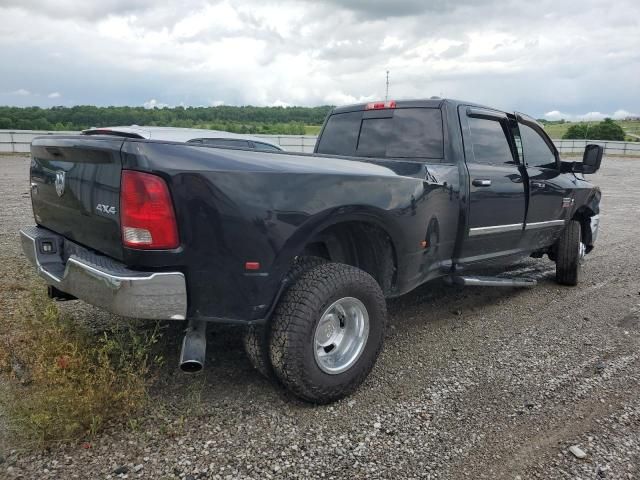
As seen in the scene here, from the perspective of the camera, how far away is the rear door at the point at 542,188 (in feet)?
16.5

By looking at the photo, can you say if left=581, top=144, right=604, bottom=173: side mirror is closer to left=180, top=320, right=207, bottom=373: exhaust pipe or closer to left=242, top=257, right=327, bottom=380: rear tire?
left=242, top=257, right=327, bottom=380: rear tire

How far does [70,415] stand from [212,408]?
0.74 m

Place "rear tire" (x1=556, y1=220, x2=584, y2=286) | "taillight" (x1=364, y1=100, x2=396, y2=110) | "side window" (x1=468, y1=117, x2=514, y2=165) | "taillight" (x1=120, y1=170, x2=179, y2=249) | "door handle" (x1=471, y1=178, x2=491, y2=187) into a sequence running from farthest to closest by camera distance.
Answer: "rear tire" (x1=556, y1=220, x2=584, y2=286) < "taillight" (x1=364, y1=100, x2=396, y2=110) < "side window" (x1=468, y1=117, x2=514, y2=165) < "door handle" (x1=471, y1=178, x2=491, y2=187) < "taillight" (x1=120, y1=170, x2=179, y2=249)

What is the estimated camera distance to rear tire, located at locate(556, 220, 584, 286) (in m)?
5.77

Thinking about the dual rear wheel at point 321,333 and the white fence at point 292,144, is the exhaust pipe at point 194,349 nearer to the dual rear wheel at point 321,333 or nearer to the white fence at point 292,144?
the dual rear wheel at point 321,333

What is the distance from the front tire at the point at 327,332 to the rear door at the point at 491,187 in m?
1.40

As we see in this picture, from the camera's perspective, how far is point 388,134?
4.53 metres

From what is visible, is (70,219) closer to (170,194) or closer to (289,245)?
(170,194)

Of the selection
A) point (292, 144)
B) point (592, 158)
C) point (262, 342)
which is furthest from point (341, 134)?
point (292, 144)

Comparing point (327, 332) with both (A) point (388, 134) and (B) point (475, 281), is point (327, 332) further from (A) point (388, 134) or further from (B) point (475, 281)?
(A) point (388, 134)

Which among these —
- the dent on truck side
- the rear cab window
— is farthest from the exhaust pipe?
the rear cab window

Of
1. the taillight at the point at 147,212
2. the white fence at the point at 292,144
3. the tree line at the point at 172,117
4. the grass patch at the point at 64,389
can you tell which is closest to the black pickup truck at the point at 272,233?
the taillight at the point at 147,212

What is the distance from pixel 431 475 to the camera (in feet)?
8.00

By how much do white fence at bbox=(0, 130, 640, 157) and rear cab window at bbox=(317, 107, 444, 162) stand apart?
Answer: 11.5 meters
